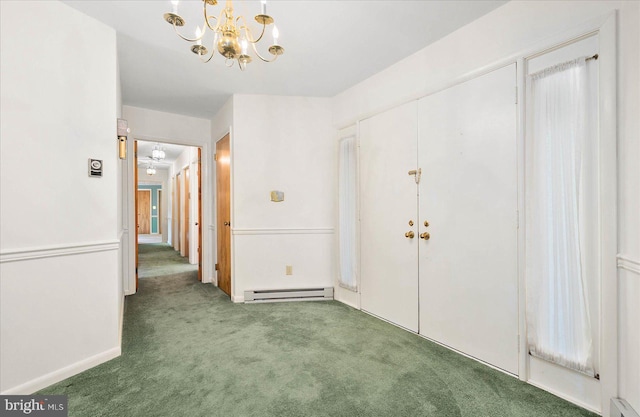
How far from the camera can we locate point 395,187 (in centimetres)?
299

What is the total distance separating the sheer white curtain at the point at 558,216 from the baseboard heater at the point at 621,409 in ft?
0.54

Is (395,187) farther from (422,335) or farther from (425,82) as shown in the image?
(422,335)

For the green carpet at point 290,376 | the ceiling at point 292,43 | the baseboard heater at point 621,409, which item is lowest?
the green carpet at point 290,376

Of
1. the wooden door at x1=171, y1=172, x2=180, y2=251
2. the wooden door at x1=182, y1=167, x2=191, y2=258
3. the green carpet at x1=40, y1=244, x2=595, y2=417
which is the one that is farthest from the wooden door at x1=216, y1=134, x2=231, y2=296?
the wooden door at x1=171, y1=172, x2=180, y2=251

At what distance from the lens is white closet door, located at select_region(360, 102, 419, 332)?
283 centimetres

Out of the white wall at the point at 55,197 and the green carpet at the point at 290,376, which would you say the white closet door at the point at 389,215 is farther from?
the white wall at the point at 55,197

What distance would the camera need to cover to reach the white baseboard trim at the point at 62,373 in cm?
183

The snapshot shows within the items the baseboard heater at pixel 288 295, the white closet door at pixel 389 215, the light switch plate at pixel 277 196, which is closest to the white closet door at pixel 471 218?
the white closet door at pixel 389 215

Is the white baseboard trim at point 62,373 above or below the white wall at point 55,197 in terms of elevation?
below

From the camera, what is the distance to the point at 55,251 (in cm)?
202

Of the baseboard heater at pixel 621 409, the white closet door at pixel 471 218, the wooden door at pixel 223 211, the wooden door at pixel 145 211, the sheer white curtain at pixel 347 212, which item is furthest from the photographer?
the wooden door at pixel 145 211

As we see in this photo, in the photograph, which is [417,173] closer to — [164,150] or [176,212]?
[164,150]

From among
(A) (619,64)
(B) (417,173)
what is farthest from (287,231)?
(A) (619,64)

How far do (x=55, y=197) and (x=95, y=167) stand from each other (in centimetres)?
35
